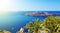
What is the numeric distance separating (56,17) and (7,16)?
2.97 feet

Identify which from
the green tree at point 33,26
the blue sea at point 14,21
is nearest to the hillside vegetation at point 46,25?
the green tree at point 33,26

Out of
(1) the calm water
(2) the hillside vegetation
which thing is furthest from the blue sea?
(2) the hillside vegetation

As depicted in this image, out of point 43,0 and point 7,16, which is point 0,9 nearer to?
point 7,16

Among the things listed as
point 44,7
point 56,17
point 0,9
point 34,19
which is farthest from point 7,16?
point 56,17

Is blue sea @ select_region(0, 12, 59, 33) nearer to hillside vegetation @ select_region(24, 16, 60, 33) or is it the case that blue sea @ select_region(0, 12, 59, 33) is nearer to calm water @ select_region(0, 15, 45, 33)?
calm water @ select_region(0, 15, 45, 33)

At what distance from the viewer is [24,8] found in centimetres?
255

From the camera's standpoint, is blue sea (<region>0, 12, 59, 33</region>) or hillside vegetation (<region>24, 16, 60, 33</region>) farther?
blue sea (<region>0, 12, 59, 33</region>)

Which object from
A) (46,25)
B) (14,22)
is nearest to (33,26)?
(46,25)

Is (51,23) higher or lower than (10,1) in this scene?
lower

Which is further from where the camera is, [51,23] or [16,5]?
[16,5]

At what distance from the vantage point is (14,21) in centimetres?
254

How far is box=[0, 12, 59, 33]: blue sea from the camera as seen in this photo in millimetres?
2516

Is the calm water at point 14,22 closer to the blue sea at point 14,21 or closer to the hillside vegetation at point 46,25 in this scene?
the blue sea at point 14,21

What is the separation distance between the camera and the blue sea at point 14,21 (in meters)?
2.52
